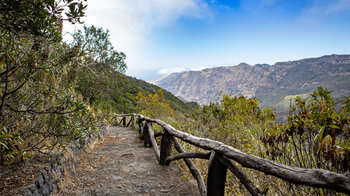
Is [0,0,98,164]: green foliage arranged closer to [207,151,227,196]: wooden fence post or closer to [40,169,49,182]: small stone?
[40,169,49,182]: small stone

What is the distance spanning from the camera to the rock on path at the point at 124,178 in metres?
3.10

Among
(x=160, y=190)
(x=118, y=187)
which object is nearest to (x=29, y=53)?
(x=118, y=187)

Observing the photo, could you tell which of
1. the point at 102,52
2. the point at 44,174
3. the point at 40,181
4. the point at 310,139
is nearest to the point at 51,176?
the point at 44,174

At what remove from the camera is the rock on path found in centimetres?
310

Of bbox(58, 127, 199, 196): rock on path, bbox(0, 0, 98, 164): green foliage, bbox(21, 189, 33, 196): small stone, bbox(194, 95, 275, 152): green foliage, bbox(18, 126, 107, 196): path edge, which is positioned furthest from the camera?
bbox(194, 95, 275, 152): green foliage

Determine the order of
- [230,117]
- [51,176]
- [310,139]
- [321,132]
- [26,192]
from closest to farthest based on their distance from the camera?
[321,132]
[310,139]
[26,192]
[51,176]
[230,117]

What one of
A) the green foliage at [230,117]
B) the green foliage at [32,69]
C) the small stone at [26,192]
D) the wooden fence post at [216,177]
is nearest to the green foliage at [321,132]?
the wooden fence post at [216,177]

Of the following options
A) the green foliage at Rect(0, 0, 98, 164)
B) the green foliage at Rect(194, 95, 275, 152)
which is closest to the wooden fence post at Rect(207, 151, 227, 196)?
the green foliage at Rect(0, 0, 98, 164)

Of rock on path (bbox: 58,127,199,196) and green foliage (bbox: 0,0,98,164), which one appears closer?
green foliage (bbox: 0,0,98,164)

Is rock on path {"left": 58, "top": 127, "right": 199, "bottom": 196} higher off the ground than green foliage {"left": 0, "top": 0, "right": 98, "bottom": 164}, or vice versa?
green foliage {"left": 0, "top": 0, "right": 98, "bottom": 164}

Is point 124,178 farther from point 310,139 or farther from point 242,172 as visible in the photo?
point 310,139

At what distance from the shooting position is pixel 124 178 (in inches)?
142

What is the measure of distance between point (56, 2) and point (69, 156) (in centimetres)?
294

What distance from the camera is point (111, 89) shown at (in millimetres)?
24469
